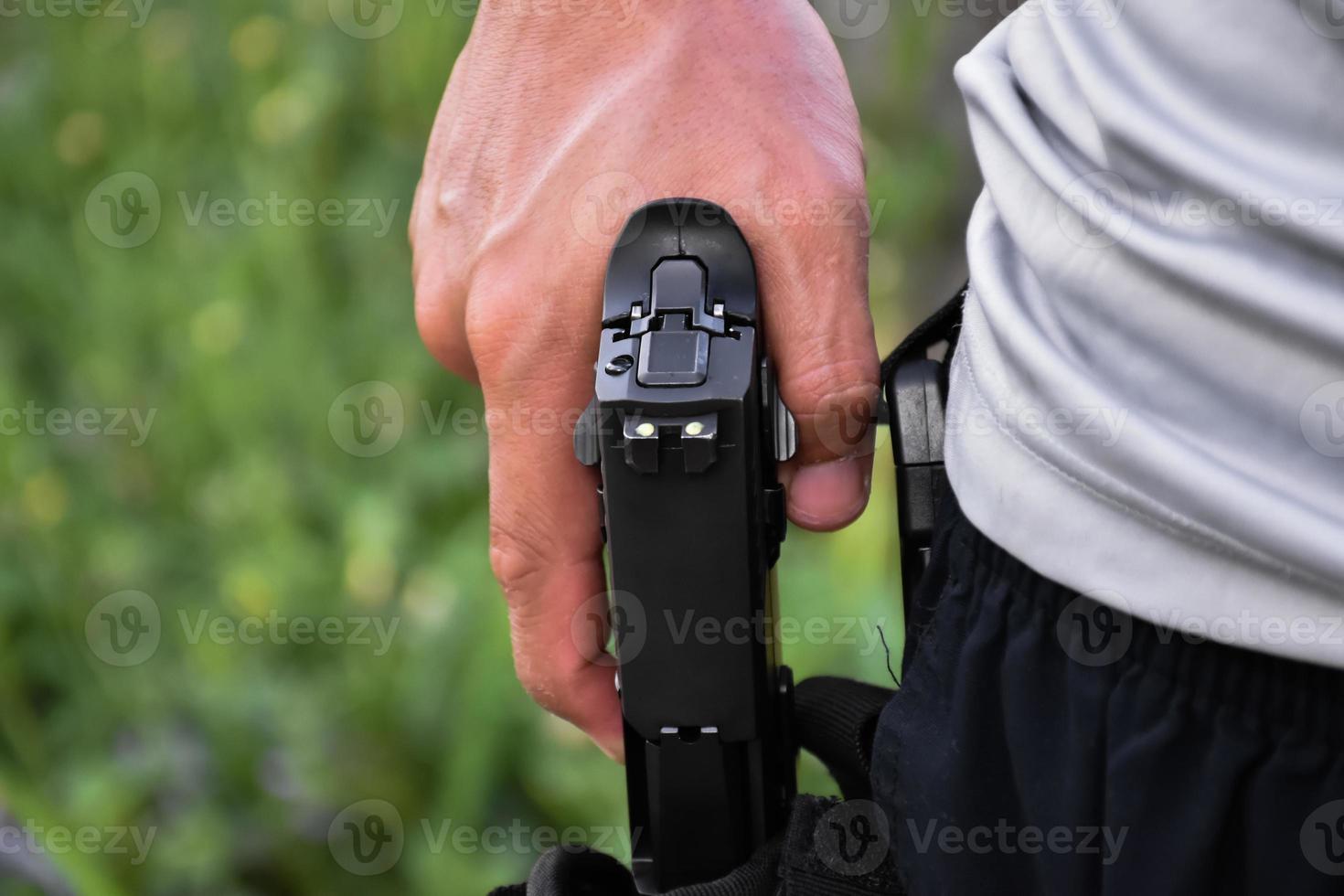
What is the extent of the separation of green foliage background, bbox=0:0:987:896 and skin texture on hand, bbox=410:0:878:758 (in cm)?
105

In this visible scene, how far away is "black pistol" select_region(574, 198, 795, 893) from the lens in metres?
0.75

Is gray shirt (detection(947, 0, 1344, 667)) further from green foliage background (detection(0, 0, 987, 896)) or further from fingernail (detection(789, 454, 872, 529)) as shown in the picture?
green foliage background (detection(0, 0, 987, 896))

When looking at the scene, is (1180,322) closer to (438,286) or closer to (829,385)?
(829,385)

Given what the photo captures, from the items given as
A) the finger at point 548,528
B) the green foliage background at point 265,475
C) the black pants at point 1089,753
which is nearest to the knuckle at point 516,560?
the finger at point 548,528

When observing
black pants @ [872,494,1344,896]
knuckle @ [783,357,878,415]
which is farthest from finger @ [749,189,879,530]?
black pants @ [872,494,1344,896]

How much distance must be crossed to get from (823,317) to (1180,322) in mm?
267

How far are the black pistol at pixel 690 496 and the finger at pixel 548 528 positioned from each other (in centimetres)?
5

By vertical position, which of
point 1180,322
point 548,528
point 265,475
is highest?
→ point 1180,322

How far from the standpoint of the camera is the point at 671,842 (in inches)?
34.4

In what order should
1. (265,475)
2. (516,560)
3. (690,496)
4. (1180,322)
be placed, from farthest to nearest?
(265,475), (516,560), (690,496), (1180,322)

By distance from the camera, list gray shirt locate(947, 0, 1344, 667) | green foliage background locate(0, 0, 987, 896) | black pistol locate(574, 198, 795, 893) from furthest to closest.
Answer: green foliage background locate(0, 0, 987, 896) → black pistol locate(574, 198, 795, 893) → gray shirt locate(947, 0, 1344, 667)

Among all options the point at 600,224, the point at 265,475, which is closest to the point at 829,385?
the point at 600,224

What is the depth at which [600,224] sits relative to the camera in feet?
2.67

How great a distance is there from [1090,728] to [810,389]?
274mm
